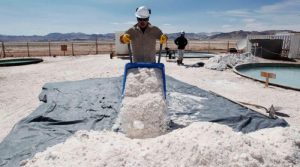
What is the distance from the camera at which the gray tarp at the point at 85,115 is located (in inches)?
159

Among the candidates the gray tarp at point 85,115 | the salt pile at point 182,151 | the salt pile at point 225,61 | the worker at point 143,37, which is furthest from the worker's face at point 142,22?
the salt pile at point 225,61

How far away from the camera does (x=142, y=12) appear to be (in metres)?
4.61

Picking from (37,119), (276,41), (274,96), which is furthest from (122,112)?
(276,41)

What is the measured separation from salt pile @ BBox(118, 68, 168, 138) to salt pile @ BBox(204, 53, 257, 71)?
27.9ft

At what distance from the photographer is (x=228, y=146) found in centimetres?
286

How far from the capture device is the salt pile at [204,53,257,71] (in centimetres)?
1258

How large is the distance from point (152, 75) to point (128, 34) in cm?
89

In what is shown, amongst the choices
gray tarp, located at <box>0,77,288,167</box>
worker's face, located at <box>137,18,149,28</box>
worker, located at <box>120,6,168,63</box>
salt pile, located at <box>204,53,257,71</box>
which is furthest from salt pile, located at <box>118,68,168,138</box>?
salt pile, located at <box>204,53,257,71</box>

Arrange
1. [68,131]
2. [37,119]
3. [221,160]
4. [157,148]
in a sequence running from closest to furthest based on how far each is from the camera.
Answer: [221,160]
[157,148]
[68,131]
[37,119]

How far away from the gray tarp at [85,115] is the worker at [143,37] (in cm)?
126

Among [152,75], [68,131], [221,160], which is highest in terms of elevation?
[152,75]

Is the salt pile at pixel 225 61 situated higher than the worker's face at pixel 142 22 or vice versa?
the worker's face at pixel 142 22

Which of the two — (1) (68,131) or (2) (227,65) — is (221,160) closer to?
(1) (68,131)

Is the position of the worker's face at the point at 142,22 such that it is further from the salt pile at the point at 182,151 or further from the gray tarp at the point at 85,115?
the salt pile at the point at 182,151
